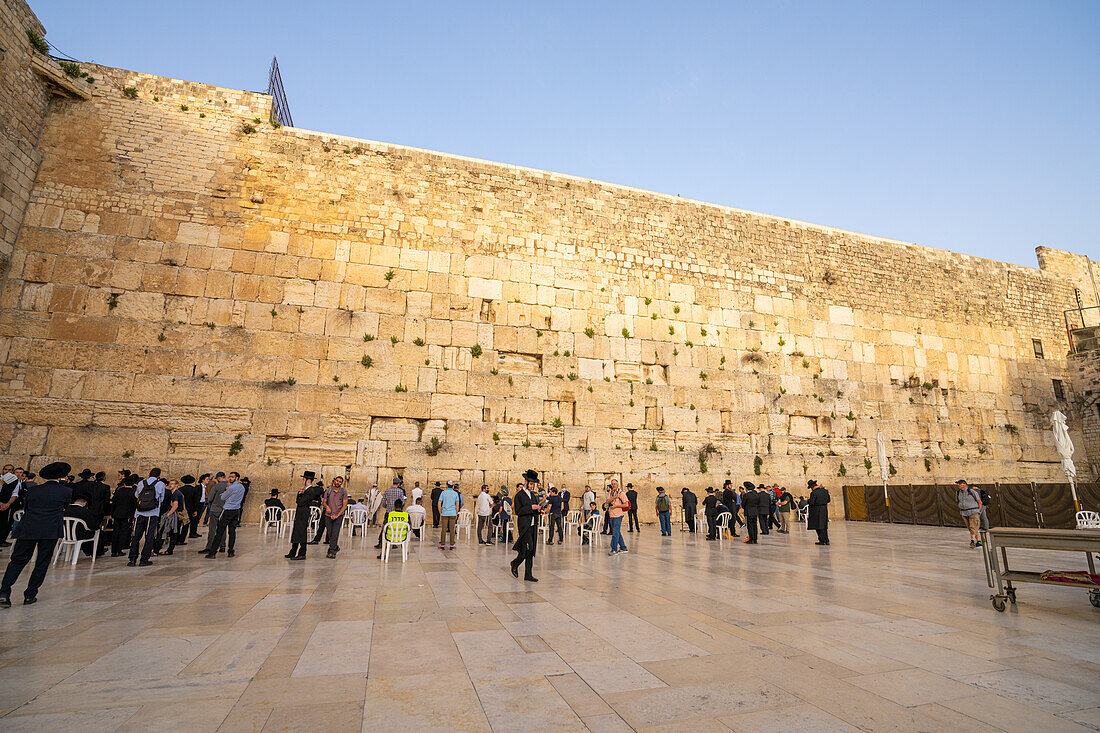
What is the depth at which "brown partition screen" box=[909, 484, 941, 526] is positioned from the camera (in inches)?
586

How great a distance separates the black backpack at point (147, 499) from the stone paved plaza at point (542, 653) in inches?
43.1

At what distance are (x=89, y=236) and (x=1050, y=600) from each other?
18501 millimetres

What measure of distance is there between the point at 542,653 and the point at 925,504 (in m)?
15.7

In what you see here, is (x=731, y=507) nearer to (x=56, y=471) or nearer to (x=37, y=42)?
(x=56, y=471)

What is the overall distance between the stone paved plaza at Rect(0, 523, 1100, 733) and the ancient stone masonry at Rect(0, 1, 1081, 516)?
7007mm

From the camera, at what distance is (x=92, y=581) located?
6145mm

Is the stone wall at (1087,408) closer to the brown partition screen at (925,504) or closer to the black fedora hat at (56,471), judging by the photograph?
the brown partition screen at (925,504)

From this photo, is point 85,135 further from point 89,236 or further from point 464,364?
point 464,364

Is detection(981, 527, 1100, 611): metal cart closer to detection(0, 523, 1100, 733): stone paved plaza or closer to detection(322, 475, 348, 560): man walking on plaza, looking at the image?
detection(0, 523, 1100, 733): stone paved plaza

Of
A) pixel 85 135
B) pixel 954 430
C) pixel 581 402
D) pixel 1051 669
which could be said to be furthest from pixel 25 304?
pixel 954 430

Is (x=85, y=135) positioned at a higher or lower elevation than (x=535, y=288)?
higher

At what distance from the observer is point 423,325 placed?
570 inches

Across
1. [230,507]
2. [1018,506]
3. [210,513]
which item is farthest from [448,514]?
[1018,506]

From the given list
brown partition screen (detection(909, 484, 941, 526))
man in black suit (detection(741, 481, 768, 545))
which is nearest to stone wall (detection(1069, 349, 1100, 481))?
brown partition screen (detection(909, 484, 941, 526))
